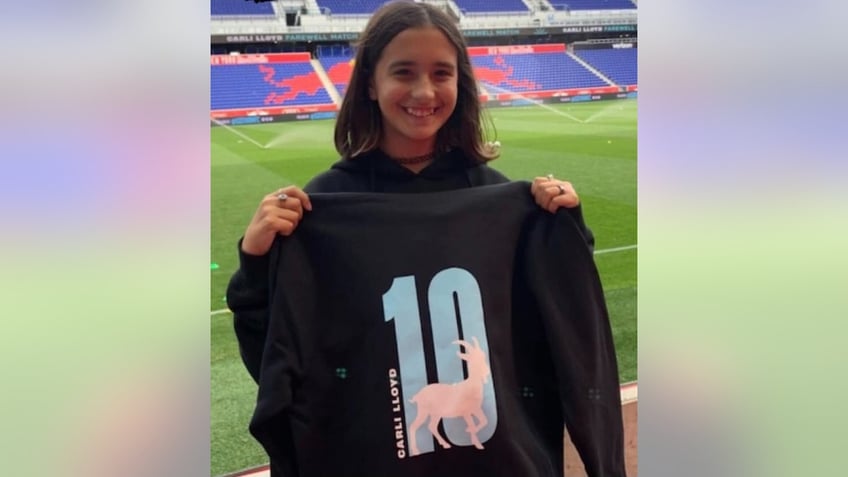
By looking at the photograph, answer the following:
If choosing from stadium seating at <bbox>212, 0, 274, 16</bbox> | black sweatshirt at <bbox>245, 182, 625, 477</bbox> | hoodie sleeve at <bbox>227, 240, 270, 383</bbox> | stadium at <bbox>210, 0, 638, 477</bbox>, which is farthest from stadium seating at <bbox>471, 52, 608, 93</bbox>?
hoodie sleeve at <bbox>227, 240, 270, 383</bbox>

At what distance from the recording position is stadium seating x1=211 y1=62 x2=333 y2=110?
4012 mm

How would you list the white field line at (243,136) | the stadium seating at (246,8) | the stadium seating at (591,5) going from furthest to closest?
the white field line at (243,136)
the stadium seating at (591,5)
the stadium seating at (246,8)

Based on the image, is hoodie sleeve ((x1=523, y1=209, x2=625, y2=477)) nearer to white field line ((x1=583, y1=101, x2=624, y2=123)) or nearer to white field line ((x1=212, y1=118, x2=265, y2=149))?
white field line ((x1=212, y1=118, x2=265, y2=149))

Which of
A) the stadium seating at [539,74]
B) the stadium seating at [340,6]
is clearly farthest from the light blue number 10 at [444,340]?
the stadium seating at [539,74]

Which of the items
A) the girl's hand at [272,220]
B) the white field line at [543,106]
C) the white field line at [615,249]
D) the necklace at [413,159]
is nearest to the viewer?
the girl's hand at [272,220]

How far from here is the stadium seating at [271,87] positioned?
4012 mm

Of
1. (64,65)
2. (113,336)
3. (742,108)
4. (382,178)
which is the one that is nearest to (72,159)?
(64,65)

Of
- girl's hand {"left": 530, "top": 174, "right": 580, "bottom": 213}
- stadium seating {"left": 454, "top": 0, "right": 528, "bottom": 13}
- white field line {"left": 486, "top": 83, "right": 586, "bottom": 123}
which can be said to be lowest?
girl's hand {"left": 530, "top": 174, "right": 580, "bottom": 213}

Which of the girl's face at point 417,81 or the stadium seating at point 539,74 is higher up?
the stadium seating at point 539,74

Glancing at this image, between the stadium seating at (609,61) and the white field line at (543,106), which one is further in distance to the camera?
the white field line at (543,106)

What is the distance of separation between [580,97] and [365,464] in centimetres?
627

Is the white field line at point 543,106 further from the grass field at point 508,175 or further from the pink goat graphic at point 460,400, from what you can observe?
the pink goat graphic at point 460,400

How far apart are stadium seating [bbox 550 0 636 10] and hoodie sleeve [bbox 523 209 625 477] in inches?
101

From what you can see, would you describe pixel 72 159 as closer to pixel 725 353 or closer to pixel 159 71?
pixel 159 71
